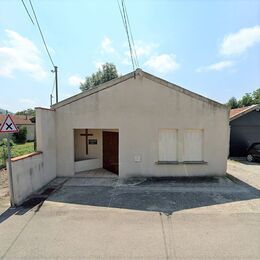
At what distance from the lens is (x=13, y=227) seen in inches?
224

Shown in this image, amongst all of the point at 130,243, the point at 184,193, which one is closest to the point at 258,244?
the point at 130,243

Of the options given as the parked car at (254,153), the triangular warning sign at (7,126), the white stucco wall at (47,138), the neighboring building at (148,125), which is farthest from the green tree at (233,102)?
the triangular warning sign at (7,126)

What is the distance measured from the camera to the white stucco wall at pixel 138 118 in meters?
10.5

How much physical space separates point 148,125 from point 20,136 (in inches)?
1193

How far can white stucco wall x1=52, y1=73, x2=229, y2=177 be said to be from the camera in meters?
10.5

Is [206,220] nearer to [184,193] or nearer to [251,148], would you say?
[184,193]

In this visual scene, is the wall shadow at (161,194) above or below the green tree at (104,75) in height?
below

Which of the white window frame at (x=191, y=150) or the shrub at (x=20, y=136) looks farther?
the shrub at (x=20, y=136)

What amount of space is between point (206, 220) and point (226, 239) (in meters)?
A: 1.01

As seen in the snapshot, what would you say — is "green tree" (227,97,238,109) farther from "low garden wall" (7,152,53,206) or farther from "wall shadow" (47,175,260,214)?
"low garden wall" (7,152,53,206)

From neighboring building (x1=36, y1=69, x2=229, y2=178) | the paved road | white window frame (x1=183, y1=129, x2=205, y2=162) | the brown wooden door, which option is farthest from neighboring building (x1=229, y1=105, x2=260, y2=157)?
the brown wooden door

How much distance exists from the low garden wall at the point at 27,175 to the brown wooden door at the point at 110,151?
3.46 meters

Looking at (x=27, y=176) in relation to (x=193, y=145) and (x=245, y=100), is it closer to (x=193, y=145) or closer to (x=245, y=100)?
(x=193, y=145)

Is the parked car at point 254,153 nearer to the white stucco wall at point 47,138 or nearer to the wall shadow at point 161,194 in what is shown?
the wall shadow at point 161,194
